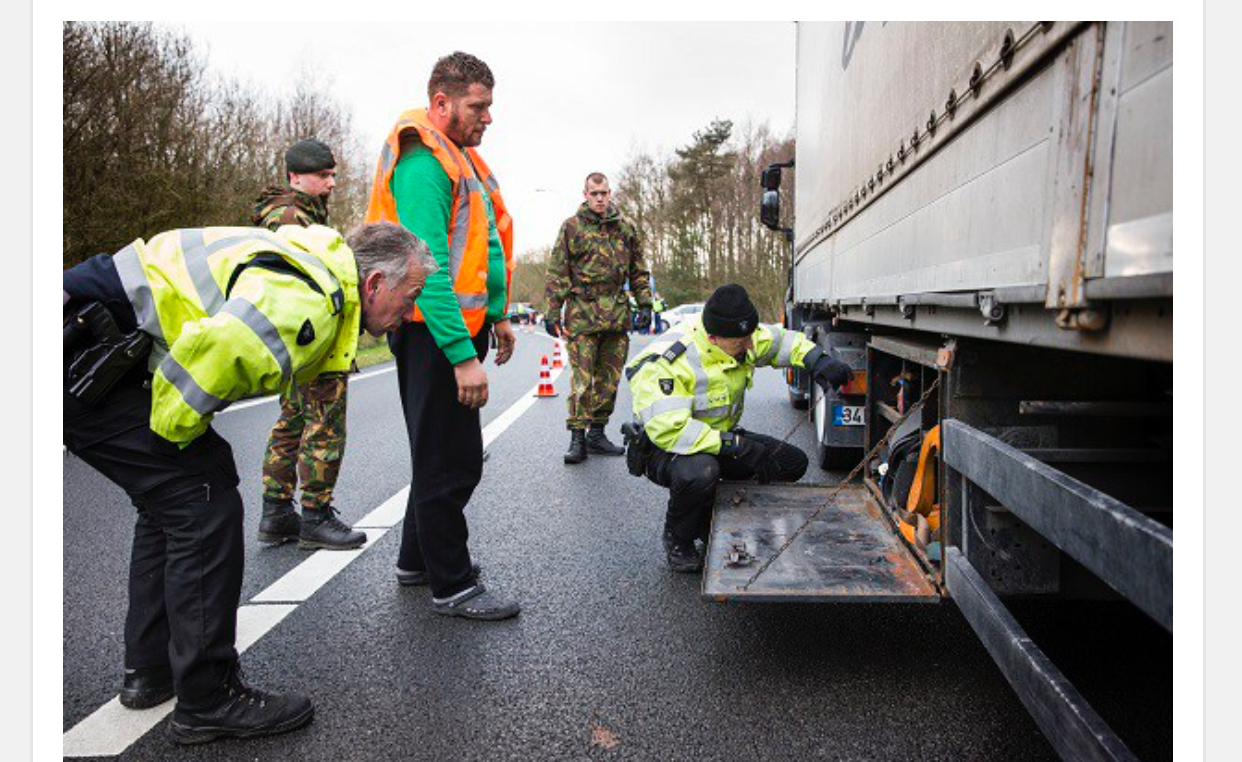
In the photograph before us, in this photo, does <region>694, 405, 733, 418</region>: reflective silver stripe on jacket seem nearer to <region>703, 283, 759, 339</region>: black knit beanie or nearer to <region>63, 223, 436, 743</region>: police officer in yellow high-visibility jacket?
<region>703, 283, 759, 339</region>: black knit beanie

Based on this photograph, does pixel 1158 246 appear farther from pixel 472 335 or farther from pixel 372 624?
pixel 372 624

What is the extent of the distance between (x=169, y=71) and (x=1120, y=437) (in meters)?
15.3

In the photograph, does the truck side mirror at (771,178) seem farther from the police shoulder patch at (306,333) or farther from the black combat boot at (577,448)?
the police shoulder patch at (306,333)

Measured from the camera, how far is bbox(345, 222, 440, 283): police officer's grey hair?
260 cm

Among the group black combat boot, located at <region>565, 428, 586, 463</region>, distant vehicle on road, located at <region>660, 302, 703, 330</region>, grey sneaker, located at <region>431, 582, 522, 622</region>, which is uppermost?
distant vehicle on road, located at <region>660, 302, 703, 330</region>

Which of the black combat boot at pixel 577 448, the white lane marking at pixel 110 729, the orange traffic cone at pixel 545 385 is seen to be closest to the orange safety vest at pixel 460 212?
the white lane marking at pixel 110 729

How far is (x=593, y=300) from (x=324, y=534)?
3186mm

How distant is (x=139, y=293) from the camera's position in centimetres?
232

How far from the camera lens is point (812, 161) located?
676 centimetres

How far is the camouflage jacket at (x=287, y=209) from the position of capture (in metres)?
4.52

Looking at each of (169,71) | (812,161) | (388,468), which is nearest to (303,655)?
(388,468)

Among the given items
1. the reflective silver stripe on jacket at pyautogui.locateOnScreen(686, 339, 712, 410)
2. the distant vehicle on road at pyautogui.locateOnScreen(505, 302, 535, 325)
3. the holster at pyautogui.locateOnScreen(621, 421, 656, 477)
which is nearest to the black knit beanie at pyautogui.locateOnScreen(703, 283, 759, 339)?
the reflective silver stripe on jacket at pyautogui.locateOnScreen(686, 339, 712, 410)

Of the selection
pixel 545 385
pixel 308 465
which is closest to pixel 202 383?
pixel 308 465

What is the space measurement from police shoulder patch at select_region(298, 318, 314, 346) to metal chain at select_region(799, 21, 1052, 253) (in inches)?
70.7
